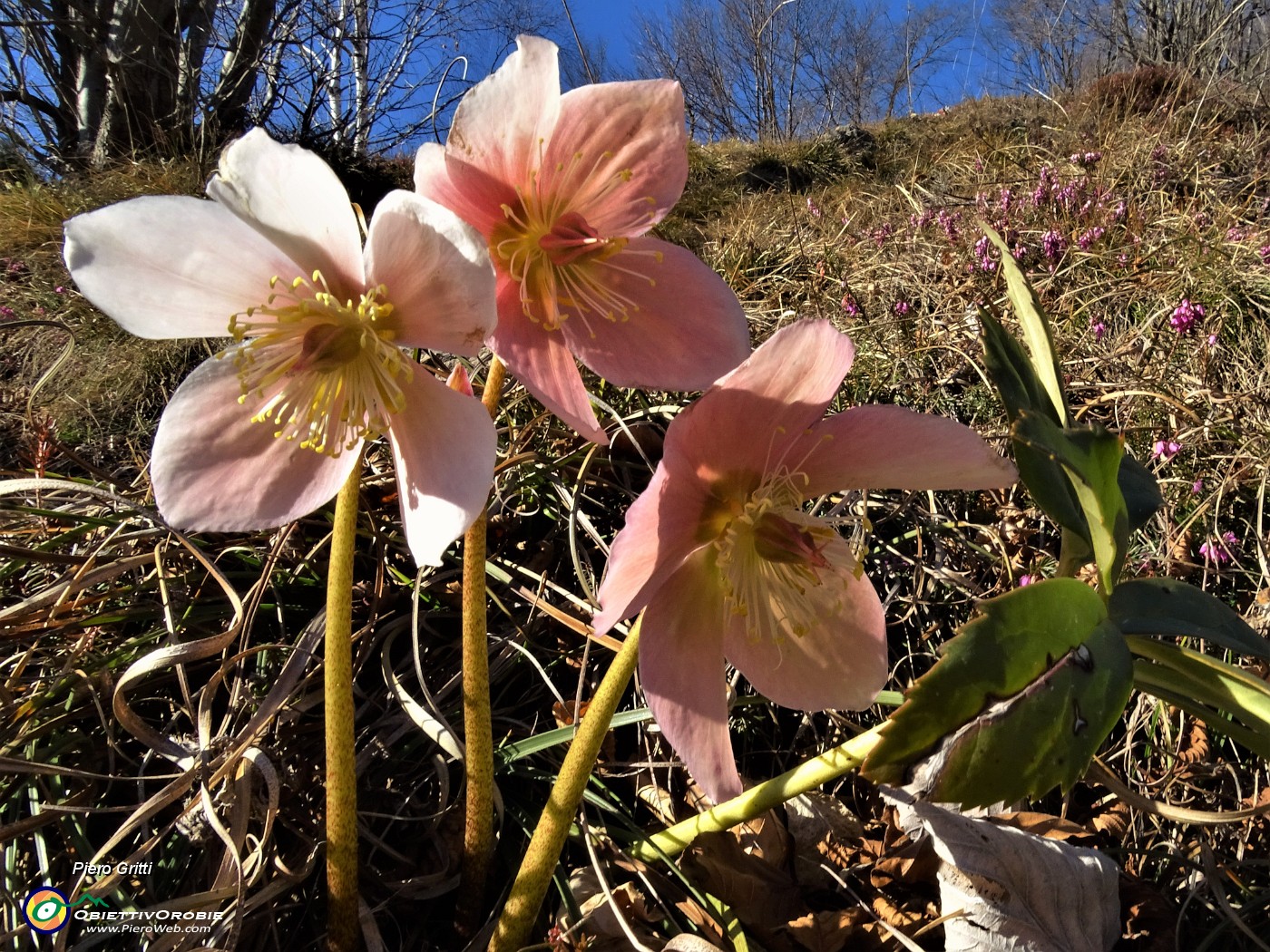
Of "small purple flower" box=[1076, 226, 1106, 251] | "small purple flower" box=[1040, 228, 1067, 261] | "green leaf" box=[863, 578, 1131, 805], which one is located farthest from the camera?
"small purple flower" box=[1076, 226, 1106, 251]

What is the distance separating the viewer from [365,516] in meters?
1.16

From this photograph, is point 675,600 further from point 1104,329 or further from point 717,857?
point 1104,329

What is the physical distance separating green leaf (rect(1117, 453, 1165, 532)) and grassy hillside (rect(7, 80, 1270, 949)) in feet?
0.82

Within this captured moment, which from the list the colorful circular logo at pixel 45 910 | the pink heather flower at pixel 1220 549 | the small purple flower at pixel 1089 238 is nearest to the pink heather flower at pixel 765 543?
the colorful circular logo at pixel 45 910

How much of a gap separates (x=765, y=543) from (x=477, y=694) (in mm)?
251

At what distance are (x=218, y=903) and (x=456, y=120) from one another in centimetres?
72

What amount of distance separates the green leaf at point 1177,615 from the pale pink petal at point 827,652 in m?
0.16

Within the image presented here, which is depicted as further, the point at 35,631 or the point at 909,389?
the point at 909,389

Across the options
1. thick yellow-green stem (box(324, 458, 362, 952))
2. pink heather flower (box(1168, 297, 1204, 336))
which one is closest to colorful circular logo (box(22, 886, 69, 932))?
thick yellow-green stem (box(324, 458, 362, 952))

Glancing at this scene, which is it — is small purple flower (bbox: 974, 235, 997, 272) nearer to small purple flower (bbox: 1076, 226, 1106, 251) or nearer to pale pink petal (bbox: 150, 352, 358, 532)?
small purple flower (bbox: 1076, 226, 1106, 251)

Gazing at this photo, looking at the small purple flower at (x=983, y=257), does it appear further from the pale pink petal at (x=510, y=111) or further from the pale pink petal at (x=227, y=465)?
the pale pink petal at (x=227, y=465)

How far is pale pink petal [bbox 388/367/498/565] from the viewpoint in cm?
49

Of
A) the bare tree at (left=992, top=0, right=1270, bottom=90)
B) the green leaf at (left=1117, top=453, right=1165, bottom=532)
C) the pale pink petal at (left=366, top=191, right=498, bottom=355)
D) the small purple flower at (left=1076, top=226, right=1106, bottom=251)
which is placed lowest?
the green leaf at (left=1117, top=453, right=1165, bottom=532)

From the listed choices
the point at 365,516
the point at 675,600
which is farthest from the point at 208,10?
the point at 675,600
